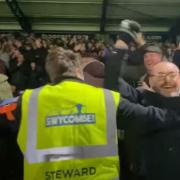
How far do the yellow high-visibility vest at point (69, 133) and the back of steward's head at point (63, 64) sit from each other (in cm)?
6

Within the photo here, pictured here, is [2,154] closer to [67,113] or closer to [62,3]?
[67,113]

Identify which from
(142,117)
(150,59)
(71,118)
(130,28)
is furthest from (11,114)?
(150,59)

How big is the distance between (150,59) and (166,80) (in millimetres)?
405

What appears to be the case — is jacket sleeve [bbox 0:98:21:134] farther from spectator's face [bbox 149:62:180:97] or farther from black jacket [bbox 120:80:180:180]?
spectator's face [bbox 149:62:180:97]

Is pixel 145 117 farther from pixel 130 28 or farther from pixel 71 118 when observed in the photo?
pixel 130 28

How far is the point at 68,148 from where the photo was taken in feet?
7.89

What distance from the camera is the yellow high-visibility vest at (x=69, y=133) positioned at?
240cm

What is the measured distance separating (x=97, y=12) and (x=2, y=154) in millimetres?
9148

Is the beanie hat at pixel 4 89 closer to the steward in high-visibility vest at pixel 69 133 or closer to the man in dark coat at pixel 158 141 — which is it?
the steward in high-visibility vest at pixel 69 133

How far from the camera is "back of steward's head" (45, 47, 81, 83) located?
2.53m

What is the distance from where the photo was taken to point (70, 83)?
248 centimetres

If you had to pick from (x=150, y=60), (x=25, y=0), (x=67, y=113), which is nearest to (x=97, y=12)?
(x=25, y=0)

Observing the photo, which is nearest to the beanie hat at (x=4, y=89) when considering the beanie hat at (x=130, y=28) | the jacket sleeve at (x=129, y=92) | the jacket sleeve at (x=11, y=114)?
the jacket sleeve at (x=11, y=114)

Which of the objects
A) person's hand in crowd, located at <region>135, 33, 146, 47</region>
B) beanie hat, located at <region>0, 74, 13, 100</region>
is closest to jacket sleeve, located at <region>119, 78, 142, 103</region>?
person's hand in crowd, located at <region>135, 33, 146, 47</region>
